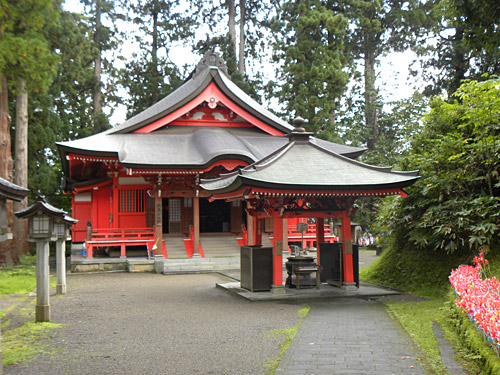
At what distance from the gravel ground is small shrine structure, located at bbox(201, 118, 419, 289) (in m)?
2.13

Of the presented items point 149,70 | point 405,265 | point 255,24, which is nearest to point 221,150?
point 405,265

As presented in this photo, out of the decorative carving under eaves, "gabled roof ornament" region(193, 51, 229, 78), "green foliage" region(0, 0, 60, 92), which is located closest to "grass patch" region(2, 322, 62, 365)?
the decorative carving under eaves

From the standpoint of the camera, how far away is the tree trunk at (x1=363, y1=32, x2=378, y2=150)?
33750mm

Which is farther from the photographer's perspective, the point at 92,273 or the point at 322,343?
the point at 92,273

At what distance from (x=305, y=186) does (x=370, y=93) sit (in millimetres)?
25726

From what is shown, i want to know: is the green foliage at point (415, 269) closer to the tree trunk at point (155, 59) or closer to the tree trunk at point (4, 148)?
the tree trunk at point (4, 148)

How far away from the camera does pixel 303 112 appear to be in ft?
98.1

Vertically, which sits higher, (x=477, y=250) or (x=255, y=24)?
(x=255, y=24)

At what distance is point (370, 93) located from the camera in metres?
34.4

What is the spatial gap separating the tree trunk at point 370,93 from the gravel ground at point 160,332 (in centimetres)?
2345

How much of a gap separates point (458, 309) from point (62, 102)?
29.5 metres

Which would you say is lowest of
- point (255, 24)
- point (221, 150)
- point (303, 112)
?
point (221, 150)

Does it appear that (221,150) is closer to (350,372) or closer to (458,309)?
(458,309)

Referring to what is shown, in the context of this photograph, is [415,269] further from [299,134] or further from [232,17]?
[232,17]
